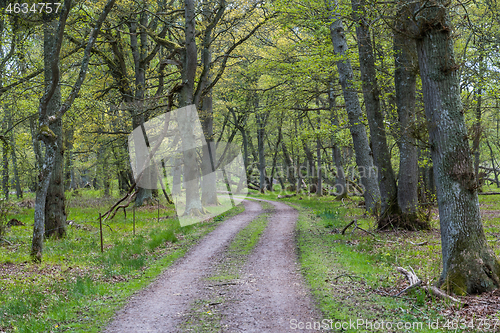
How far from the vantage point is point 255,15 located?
19500mm

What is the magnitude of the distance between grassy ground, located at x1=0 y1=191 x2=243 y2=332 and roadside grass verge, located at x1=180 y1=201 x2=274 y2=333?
1.46 metres

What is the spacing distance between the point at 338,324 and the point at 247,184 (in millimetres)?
44475

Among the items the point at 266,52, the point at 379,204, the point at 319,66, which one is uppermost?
the point at 266,52

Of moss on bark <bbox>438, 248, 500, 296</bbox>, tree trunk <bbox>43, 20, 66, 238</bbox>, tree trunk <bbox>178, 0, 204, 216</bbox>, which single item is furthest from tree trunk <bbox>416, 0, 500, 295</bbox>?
tree trunk <bbox>178, 0, 204, 216</bbox>

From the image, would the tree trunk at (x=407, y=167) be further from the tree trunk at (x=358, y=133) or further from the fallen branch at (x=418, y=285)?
the fallen branch at (x=418, y=285)

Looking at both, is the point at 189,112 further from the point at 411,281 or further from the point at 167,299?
the point at 411,281

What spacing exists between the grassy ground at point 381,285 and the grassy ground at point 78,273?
3.95m

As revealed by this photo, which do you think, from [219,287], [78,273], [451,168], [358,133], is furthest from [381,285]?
[358,133]

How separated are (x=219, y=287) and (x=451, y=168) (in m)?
5.08

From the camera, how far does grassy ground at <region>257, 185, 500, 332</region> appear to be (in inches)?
197

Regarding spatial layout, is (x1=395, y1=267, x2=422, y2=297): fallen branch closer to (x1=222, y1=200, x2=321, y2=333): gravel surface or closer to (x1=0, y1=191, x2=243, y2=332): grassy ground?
(x1=222, y1=200, x2=321, y2=333): gravel surface

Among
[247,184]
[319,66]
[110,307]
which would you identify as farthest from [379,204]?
[247,184]

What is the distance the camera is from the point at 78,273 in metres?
8.40

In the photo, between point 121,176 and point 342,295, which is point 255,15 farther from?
point 121,176
